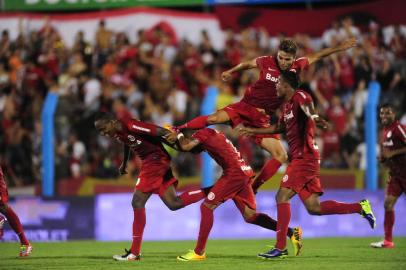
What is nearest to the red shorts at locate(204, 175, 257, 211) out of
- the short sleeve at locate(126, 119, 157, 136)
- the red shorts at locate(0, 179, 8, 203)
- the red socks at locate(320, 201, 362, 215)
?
the red socks at locate(320, 201, 362, 215)

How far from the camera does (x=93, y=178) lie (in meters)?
17.3

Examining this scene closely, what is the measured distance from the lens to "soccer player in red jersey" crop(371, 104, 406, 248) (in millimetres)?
13266

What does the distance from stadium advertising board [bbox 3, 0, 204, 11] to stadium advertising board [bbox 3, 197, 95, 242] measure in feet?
15.1

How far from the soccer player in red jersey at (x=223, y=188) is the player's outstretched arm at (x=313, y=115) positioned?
1.28m

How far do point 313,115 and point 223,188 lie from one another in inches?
65.7

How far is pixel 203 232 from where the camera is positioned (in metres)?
11.2

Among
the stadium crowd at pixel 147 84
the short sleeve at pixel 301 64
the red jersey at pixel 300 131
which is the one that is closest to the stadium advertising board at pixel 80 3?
the stadium crowd at pixel 147 84

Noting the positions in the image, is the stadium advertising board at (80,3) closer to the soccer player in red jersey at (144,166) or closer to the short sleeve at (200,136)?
the soccer player in red jersey at (144,166)

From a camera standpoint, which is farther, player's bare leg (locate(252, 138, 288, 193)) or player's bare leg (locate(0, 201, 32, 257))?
player's bare leg (locate(252, 138, 288, 193))

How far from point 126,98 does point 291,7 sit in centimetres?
532

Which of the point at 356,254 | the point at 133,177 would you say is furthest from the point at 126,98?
the point at 356,254

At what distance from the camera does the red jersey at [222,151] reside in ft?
37.7

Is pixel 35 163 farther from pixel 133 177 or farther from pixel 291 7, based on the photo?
pixel 291 7

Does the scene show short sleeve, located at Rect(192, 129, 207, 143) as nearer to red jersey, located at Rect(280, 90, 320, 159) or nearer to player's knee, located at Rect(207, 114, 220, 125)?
player's knee, located at Rect(207, 114, 220, 125)
